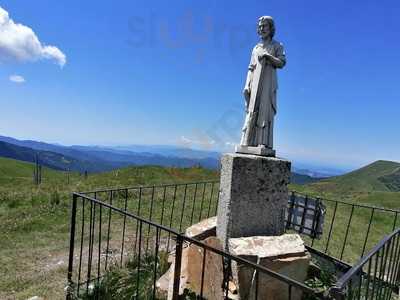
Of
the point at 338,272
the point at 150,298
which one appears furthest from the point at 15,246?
the point at 338,272

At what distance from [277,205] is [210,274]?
1.69 m

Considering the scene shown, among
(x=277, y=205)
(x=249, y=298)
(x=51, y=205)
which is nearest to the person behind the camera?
(x=249, y=298)

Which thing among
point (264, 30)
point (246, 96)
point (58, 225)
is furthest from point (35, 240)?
point (264, 30)

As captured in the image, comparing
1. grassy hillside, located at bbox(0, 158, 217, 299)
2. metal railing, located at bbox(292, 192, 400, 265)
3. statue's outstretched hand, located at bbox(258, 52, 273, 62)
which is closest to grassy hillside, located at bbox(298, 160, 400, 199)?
metal railing, located at bbox(292, 192, 400, 265)

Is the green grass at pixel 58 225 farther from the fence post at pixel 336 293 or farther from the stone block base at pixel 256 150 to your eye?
the fence post at pixel 336 293

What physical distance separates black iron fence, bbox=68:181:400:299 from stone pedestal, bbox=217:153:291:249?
0.62m

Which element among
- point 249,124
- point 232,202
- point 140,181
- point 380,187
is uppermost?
point 249,124

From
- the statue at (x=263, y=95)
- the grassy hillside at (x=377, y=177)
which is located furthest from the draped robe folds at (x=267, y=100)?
the grassy hillside at (x=377, y=177)

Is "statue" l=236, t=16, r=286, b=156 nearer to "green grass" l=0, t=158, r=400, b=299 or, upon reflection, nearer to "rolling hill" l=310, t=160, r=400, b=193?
"green grass" l=0, t=158, r=400, b=299

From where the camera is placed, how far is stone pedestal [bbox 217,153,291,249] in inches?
229

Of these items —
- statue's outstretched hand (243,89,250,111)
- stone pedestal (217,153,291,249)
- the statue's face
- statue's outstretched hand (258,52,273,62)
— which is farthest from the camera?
statue's outstretched hand (243,89,250,111)

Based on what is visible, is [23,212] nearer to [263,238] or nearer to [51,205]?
[51,205]

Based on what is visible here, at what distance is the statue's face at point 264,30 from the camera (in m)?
6.29

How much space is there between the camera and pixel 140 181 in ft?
53.7
